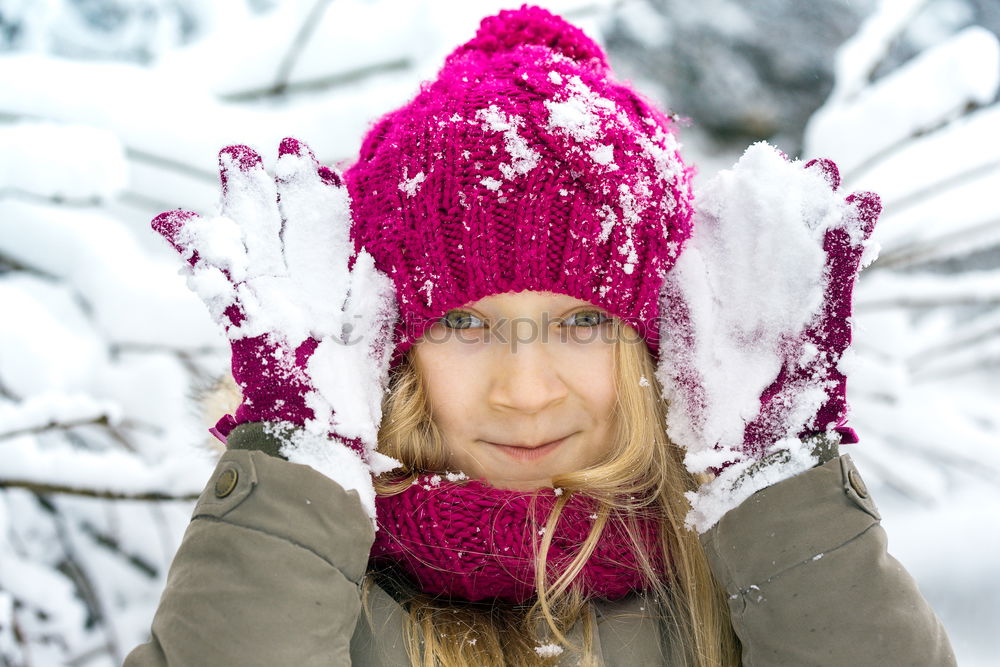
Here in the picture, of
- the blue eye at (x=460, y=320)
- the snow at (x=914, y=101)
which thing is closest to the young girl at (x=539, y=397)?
the blue eye at (x=460, y=320)

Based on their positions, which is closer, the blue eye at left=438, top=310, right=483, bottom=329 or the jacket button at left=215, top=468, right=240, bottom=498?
the jacket button at left=215, top=468, right=240, bottom=498

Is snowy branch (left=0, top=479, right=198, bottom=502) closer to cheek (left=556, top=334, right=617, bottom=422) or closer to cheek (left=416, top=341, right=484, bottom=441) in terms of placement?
cheek (left=416, top=341, right=484, bottom=441)

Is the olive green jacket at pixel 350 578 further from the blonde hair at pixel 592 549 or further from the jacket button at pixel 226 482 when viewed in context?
the blonde hair at pixel 592 549

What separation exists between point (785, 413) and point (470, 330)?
536 millimetres

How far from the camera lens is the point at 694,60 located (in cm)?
343

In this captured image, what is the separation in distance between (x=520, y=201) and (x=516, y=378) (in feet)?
0.95

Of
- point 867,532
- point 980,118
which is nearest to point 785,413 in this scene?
point 867,532

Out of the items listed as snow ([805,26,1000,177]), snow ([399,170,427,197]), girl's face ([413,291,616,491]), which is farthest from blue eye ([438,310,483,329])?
snow ([805,26,1000,177])

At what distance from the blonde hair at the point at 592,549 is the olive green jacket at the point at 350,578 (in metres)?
0.11

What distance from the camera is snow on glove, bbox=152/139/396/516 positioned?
1266mm

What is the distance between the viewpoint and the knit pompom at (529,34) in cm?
159

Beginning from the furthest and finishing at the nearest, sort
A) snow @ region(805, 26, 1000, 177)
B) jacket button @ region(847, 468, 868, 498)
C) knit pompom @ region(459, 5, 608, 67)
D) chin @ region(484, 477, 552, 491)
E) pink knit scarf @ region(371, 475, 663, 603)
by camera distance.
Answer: snow @ region(805, 26, 1000, 177) → knit pompom @ region(459, 5, 608, 67) → chin @ region(484, 477, 552, 491) → pink knit scarf @ region(371, 475, 663, 603) → jacket button @ region(847, 468, 868, 498)

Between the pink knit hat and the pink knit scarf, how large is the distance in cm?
29

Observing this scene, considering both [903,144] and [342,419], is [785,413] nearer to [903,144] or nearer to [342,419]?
[342,419]
